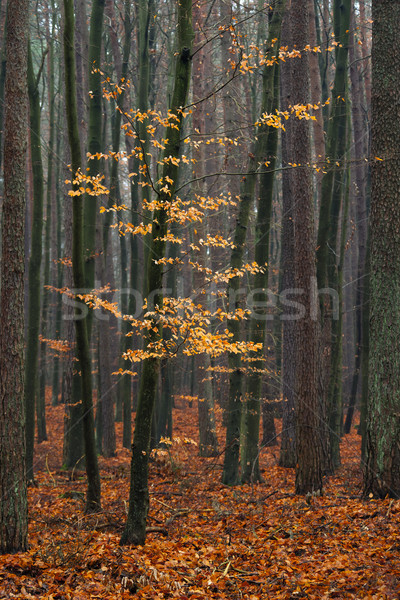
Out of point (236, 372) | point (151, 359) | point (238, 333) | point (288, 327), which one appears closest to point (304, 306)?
point (238, 333)

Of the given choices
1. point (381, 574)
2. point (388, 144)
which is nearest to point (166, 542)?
point (381, 574)

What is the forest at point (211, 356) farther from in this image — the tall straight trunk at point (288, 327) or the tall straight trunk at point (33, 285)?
the tall straight trunk at point (288, 327)

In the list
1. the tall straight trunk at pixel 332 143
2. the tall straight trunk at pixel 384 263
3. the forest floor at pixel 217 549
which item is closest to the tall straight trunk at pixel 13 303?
the forest floor at pixel 217 549

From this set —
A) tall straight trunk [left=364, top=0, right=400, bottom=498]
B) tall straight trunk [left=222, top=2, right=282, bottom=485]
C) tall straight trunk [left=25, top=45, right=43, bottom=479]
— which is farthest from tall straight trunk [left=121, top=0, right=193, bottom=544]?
tall straight trunk [left=25, top=45, right=43, bottom=479]

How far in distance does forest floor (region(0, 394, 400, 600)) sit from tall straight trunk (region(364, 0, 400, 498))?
789 mm

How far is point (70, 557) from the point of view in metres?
5.68

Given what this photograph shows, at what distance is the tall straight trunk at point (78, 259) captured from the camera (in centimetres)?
723

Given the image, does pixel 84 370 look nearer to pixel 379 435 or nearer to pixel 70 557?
pixel 70 557

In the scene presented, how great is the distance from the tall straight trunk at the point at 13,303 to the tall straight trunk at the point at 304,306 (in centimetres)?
429

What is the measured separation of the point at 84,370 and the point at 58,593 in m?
3.25

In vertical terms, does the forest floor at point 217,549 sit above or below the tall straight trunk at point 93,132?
below

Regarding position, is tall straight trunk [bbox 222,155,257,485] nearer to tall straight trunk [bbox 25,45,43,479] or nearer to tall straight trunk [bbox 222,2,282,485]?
tall straight trunk [bbox 222,2,282,485]

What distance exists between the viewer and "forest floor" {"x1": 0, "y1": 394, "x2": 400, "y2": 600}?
5047mm

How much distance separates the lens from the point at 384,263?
7438 millimetres
